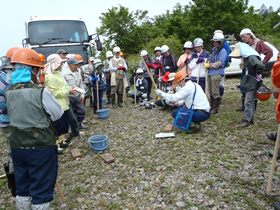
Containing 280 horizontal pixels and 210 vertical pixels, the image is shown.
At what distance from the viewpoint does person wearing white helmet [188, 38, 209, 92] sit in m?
7.88

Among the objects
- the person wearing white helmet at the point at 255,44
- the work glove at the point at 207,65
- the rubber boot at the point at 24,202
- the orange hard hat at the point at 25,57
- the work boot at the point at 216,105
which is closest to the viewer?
the orange hard hat at the point at 25,57

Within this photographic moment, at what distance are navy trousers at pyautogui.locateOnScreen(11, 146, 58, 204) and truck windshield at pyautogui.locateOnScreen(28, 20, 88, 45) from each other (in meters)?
7.15

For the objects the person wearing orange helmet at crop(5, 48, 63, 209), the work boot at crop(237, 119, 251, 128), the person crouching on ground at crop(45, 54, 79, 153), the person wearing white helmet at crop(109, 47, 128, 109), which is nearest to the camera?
the person wearing orange helmet at crop(5, 48, 63, 209)

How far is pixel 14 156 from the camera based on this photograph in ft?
11.4

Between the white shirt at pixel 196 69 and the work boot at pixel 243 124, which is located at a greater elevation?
the white shirt at pixel 196 69

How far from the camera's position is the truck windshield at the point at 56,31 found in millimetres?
9930

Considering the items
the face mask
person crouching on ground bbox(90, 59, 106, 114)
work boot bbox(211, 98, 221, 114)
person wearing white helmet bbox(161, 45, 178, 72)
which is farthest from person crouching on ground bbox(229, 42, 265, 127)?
the face mask

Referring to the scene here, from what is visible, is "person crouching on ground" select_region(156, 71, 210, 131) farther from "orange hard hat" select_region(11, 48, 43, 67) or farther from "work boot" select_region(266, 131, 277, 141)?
"orange hard hat" select_region(11, 48, 43, 67)

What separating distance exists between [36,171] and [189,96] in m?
3.98

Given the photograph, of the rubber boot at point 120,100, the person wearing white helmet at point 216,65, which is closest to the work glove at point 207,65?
the person wearing white helmet at point 216,65

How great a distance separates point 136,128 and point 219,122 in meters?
2.19

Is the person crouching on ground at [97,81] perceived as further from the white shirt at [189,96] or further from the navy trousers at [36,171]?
the navy trousers at [36,171]

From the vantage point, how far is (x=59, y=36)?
10172 mm

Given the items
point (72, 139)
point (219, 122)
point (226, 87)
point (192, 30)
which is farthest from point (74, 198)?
point (192, 30)
